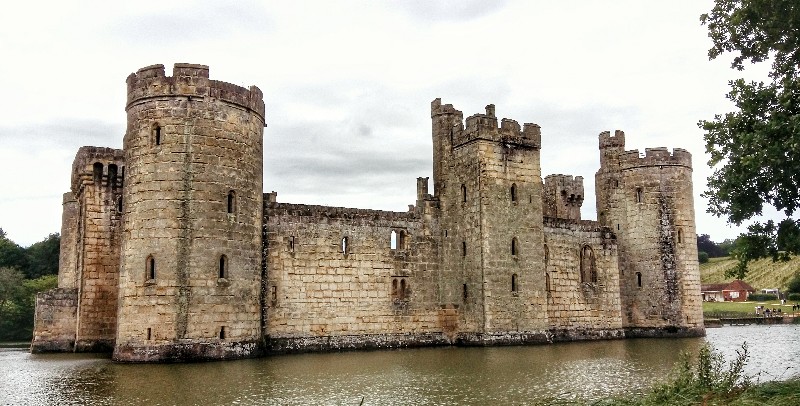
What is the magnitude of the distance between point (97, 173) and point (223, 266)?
10.1 meters

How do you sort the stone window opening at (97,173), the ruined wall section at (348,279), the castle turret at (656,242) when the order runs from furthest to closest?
1. the castle turret at (656,242)
2. the stone window opening at (97,173)
3. the ruined wall section at (348,279)

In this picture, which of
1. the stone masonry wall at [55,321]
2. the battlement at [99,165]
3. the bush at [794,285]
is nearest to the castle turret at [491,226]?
the battlement at [99,165]

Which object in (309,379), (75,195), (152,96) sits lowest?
(309,379)

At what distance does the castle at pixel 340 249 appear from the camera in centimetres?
2584

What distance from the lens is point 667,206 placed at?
40.4 m

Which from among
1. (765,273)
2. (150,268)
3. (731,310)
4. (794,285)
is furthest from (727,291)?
(150,268)

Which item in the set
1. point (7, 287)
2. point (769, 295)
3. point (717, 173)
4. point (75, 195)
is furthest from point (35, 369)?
point (769, 295)

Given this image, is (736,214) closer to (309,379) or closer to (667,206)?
(309,379)

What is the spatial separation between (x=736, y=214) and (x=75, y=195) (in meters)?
31.0

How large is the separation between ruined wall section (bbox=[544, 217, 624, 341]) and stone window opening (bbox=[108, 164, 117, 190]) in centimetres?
2175

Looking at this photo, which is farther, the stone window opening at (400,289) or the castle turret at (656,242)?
the castle turret at (656,242)

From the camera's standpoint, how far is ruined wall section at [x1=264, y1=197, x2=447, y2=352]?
30.1m

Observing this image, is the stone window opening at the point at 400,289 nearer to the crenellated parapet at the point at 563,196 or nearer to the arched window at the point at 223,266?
the arched window at the point at 223,266

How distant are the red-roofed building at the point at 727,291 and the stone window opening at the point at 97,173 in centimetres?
8257
